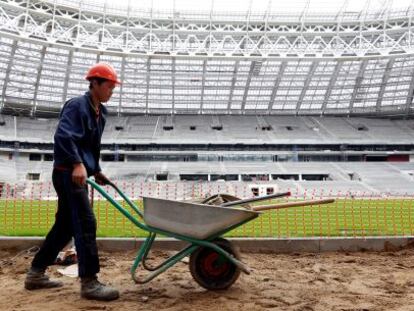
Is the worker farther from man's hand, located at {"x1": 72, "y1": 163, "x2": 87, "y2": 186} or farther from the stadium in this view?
the stadium

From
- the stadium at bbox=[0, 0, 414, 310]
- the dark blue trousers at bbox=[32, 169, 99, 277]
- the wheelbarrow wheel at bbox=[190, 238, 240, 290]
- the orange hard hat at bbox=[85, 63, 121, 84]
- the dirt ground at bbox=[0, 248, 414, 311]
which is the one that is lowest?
the dirt ground at bbox=[0, 248, 414, 311]

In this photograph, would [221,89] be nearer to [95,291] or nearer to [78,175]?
[78,175]

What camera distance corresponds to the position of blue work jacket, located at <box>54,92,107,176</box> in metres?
3.63

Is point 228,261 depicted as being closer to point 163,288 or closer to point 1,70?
point 163,288

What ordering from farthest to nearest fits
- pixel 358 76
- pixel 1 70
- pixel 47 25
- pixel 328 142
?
pixel 328 142, pixel 358 76, pixel 1 70, pixel 47 25

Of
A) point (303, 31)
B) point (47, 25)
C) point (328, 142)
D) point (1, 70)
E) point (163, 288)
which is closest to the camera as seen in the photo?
point (163, 288)

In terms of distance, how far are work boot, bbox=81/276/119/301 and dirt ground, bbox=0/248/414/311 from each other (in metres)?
0.07

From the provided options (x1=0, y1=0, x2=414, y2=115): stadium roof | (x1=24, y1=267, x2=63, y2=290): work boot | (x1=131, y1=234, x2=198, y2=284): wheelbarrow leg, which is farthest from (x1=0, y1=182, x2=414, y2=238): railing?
(x1=0, y1=0, x2=414, y2=115): stadium roof

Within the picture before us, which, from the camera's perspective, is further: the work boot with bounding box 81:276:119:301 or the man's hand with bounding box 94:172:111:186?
the man's hand with bounding box 94:172:111:186

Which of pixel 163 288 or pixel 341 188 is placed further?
pixel 341 188

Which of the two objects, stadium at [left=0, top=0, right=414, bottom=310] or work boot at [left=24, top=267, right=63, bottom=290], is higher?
stadium at [left=0, top=0, right=414, bottom=310]

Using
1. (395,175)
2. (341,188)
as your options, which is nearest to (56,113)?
(341,188)

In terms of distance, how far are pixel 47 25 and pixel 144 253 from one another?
115ft

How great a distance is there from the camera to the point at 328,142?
46.6 m
